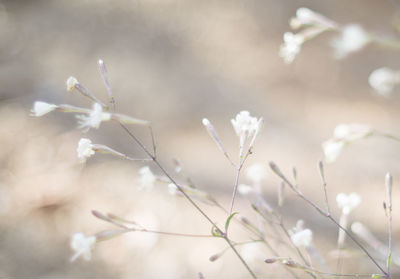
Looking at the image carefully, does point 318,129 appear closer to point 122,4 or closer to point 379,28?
point 379,28

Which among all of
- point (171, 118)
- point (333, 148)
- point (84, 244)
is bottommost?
point (84, 244)

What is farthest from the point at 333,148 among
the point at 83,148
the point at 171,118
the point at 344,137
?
the point at 171,118

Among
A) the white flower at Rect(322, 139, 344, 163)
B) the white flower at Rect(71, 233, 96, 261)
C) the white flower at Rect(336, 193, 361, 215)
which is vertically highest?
the white flower at Rect(322, 139, 344, 163)

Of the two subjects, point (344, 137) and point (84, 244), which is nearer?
point (84, 244)

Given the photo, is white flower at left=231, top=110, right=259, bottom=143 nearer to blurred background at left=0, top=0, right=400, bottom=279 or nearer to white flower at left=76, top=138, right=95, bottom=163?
white flower at left=76, top=138, right=95, bottom=163

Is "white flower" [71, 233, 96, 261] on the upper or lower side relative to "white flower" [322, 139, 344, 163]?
lower

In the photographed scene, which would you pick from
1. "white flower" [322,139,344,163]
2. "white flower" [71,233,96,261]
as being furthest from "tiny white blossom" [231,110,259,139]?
"white flower" [71,233,96,261]

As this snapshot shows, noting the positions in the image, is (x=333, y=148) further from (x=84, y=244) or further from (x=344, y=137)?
(x=84, y=244)

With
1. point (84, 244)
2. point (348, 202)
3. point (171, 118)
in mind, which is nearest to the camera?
point (84, 244)
